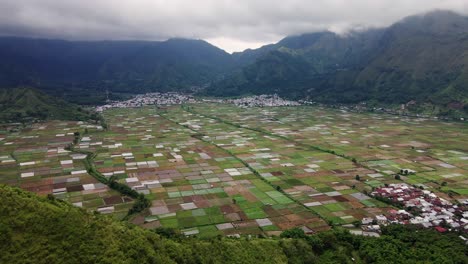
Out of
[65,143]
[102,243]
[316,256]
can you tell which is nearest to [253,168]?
[316,256]

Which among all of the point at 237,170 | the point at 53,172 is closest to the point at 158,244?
the point at 237,170

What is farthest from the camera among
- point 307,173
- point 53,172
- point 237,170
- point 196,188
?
point 237,170

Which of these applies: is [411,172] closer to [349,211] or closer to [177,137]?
[349,211]

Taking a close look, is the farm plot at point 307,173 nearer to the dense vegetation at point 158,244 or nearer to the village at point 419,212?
the village at point 419,212

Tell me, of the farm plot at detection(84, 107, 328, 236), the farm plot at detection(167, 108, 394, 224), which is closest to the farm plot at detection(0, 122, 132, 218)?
the farm plot at detection(84, 107, 328, 236)

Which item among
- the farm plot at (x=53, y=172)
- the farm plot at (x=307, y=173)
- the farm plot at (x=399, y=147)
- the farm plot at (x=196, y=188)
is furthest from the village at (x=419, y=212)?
the farm plot at (x=53, y=172)

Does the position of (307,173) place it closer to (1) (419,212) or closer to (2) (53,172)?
(1) (419,212)
